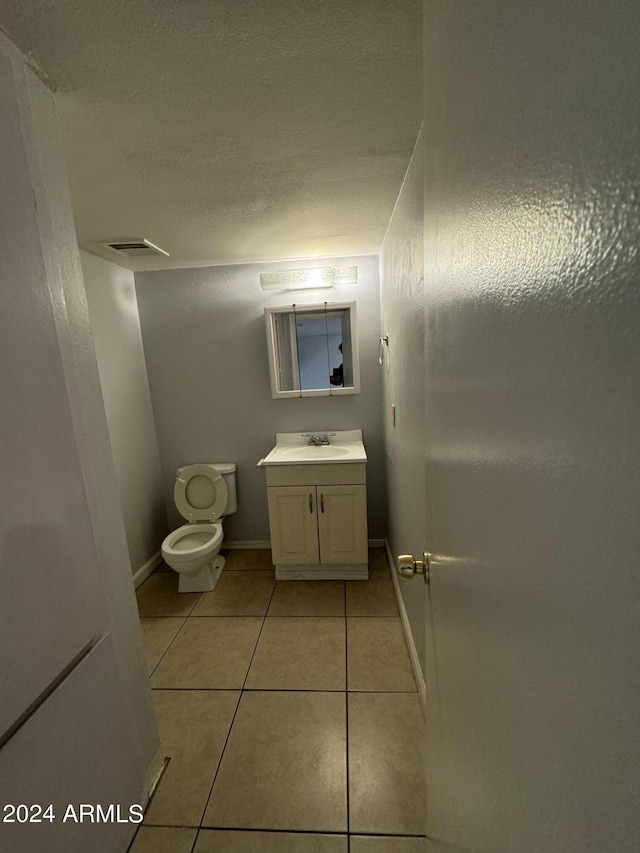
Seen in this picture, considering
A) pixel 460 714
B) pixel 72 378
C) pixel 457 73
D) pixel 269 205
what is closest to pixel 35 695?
pixel 72 378

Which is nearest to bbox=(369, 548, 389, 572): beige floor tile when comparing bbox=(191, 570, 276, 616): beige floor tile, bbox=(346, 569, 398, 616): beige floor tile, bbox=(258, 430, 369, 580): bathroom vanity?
bbox=(346, 569, 398, 616): beige floor tile

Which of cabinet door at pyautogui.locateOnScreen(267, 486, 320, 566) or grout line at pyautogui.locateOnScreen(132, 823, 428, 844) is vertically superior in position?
cabinet door at pyautogui.locateOnScreen(267, 486, 320, 566)

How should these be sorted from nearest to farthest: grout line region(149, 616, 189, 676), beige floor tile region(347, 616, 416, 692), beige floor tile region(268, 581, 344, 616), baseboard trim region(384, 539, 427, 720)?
1. baseboard trim region(384, 539, 427, 720)
2. beige floor tile region(347, 616, 416, 692)
3. grout line region(149, 616, 189, 676)
4. beige floor tile region(268, 581, 344, 616)

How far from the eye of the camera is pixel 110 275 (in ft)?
7.43

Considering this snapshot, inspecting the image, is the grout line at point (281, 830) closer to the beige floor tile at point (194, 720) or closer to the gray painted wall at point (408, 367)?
the beige floor tile at point (194, 720)

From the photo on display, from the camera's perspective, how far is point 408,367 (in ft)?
4.73

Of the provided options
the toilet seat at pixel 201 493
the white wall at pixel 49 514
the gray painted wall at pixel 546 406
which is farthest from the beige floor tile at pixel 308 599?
the gray painted wall at pixel 546 406

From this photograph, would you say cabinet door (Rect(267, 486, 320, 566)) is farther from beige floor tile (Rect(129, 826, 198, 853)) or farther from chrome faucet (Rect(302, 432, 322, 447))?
beige floor tile (Rect(129, 826, 198, 853))

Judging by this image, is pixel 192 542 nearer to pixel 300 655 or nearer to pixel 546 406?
pixel 300 655

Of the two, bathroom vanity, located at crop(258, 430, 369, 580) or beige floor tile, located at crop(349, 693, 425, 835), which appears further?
bathroom vanity, located at crop(258, 430, 369, 580)

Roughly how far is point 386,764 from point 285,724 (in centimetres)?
42

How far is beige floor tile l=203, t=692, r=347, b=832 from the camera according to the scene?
1.13 metres

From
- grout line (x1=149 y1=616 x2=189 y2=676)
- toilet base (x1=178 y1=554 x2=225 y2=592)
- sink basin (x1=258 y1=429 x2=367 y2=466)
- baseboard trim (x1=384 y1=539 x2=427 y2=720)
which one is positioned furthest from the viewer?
toilet base (x1=178 y1=554 x2=225 y2=592)

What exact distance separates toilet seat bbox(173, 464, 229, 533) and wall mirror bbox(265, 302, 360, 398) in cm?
78
